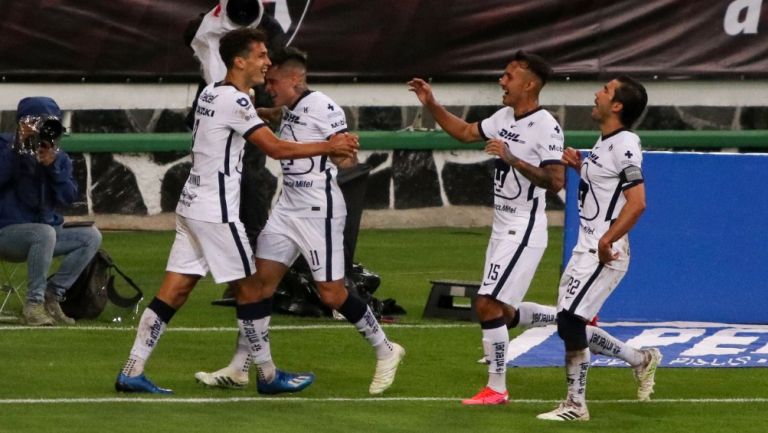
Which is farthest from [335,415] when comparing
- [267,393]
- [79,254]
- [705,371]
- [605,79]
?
[605,79]

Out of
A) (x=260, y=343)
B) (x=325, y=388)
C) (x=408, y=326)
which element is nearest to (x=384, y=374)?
(x=325, y=388)

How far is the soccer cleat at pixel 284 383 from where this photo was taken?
1043 cm

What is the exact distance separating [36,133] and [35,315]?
1.19 metres

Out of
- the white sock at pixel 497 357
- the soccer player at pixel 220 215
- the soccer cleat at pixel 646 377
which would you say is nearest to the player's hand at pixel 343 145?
the soccer player at pixel 220 215

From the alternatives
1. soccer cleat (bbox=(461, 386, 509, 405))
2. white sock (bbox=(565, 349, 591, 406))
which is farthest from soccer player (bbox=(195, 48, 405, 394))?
white sock (bbox=(565, 349, 591, 406))

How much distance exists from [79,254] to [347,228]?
72.8 inches

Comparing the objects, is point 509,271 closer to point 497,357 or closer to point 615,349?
point 497,357

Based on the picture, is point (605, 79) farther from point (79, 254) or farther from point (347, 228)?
point (79, 254)

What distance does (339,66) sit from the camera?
18.9 meters

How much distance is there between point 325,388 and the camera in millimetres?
10656

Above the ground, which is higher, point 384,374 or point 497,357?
point 497,357

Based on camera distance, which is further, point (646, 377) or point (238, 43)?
point (646, 377)

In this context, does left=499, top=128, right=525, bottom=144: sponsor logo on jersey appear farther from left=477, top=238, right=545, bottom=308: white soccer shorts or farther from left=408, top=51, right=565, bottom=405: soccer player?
left=477, top=238, right=545, bottom=308: white soccer shorts

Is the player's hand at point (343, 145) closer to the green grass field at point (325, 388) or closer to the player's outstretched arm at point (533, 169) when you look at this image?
the player's outstretched arm at point (533, 169)
